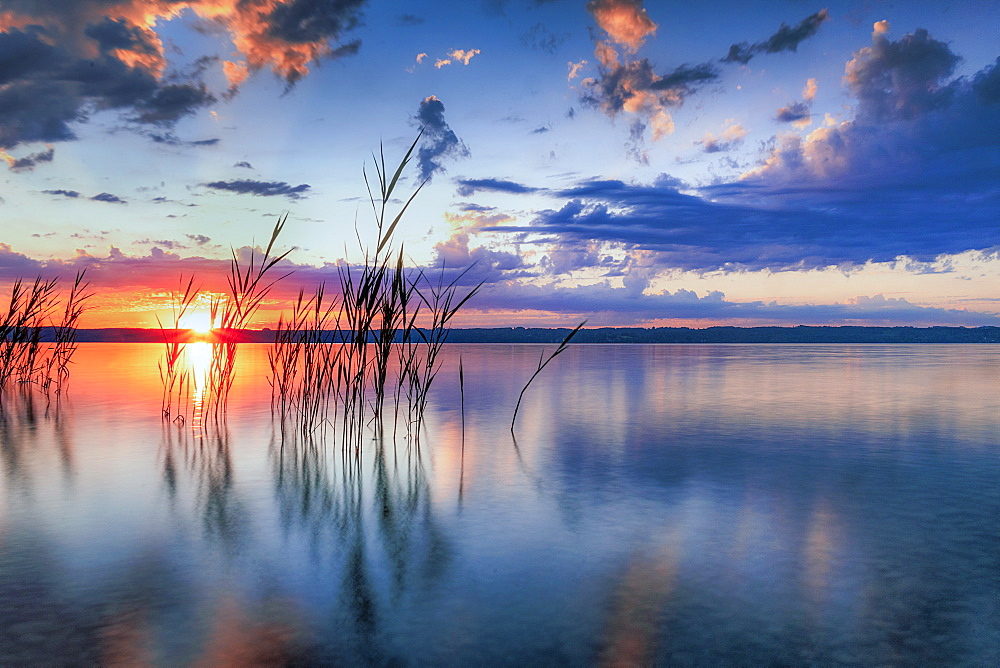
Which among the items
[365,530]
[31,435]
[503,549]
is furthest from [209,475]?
[31,435]

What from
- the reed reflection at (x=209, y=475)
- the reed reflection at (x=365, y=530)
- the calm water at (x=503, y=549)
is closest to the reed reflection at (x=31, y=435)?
the calm water at (x=503, y=549)

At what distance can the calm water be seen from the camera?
1910mm

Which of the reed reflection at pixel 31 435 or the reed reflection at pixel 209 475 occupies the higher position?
the reed reflection at pixel 209 475

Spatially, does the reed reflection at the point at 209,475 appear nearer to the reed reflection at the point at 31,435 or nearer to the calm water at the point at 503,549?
the calm water at the point at 503,549

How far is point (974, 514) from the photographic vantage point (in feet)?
10.8

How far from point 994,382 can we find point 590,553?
13370 millimetres

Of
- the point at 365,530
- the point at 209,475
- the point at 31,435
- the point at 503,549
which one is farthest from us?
the point at 31,435

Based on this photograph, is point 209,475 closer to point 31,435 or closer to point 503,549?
point 503,549

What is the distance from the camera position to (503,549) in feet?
9.02

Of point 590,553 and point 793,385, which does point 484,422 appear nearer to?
point 590,553

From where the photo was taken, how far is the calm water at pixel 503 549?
1.91 m

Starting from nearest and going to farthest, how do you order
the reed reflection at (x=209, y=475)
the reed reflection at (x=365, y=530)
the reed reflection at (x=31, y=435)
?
the reed reflection at (x=365, y=530) → the reed reflection at (x=209, y=475) → the reed reflection at (x=31, y=435)

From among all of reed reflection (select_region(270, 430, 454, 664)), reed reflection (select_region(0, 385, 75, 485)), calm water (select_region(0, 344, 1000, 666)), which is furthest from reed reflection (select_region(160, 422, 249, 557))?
reed reflection (select_region(0, 385, 75, 485))

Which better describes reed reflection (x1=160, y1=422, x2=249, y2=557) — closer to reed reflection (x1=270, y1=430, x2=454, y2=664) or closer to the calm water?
the calm water
